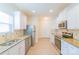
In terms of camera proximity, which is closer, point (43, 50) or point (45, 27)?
point (43, 50)

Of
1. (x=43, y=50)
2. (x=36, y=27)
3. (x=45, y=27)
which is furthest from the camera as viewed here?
(x=45, y=27)

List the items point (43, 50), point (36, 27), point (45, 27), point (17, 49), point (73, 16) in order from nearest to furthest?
point (17, 49), point (73, 16), point (43, 50), point (36, 27), point (45, 27)

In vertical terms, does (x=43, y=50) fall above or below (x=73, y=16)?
below

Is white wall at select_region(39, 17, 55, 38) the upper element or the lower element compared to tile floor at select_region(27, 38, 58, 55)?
upper

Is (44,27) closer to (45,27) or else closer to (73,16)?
(45,27)

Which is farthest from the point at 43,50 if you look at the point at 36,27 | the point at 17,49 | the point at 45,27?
the point at 45,27

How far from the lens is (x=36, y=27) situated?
7.19 meters

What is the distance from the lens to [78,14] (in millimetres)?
2650

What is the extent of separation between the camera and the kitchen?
9.04 feet

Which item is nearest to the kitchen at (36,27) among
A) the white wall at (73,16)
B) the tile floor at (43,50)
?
the white wall at (73,16)

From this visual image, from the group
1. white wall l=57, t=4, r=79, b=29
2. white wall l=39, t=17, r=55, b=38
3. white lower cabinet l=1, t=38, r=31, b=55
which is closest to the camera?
white lower cabinet l=1, t=38, r=31, b=55

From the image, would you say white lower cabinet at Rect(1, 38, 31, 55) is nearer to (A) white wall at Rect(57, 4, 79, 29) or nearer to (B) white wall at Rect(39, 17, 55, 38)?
(A) white wall at Rect(57, 4, 79, 29)

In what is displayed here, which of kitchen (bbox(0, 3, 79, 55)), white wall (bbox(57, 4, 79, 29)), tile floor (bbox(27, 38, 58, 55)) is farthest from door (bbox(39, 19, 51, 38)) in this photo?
white wall (bbox(57, 4, 79, 29))
